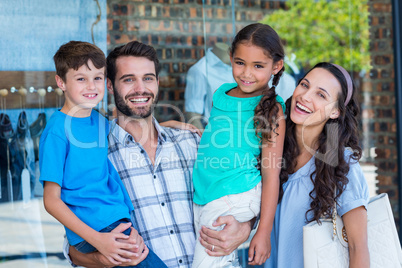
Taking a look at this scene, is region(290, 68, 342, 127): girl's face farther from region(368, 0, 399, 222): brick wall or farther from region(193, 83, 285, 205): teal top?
region(368, 0, 399, 222): brick wall

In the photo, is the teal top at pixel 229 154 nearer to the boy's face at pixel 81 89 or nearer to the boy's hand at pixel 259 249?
the boy's hand at pixel 259 249

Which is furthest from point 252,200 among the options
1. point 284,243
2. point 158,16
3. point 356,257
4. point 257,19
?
point 257,19

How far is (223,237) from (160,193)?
12.7 inches

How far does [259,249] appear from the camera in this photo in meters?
1.79

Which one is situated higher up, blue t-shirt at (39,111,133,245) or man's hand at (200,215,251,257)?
blue t-shirt at (39,111,133,245)

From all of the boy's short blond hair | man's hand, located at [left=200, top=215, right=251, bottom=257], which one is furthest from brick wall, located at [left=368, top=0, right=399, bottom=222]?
the boy's short blond hair

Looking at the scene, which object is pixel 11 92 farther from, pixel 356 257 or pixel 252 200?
pixel 356 257

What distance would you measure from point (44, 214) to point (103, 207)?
49.2 inches

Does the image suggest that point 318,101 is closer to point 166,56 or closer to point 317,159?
point 317,159

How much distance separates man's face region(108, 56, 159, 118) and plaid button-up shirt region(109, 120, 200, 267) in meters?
0.10

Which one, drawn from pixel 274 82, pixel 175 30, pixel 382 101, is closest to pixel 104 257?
pixel 274 82

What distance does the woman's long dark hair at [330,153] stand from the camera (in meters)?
1.76

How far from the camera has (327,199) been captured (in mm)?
1753

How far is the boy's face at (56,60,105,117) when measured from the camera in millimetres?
1731
